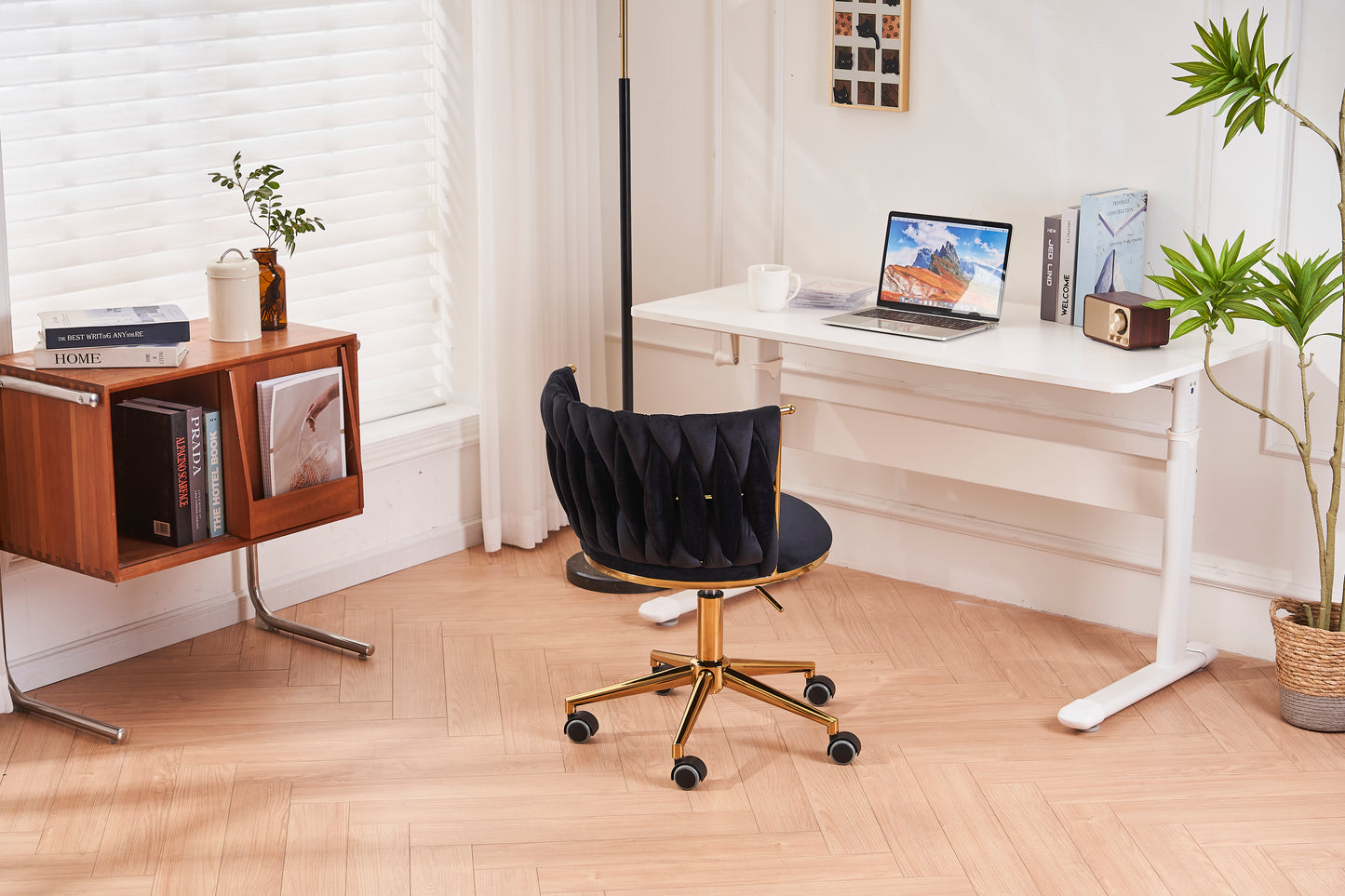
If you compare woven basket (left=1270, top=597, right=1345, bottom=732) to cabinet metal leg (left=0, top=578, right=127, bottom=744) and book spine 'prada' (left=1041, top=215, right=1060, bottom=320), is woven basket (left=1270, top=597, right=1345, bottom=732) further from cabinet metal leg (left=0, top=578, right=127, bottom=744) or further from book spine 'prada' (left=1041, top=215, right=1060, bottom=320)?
cabinet metal leg (left=0, top=578, right=127, bottom=744)

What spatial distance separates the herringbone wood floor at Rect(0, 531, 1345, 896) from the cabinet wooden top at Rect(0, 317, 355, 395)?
0.75 meters

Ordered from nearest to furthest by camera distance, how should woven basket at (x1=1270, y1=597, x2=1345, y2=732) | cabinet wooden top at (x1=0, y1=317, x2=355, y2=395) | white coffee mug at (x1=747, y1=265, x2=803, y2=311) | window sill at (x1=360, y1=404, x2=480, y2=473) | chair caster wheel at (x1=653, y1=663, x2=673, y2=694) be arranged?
cabinet wooden top at (x1=0, y1=317, x2=355, y2=395) → woven basket at (x1=1270, y1=597, x2=1345, y2=732) → chair caster wheel at (x1=653, y1=663, x2=673, y2=694) → white coffee mug at (x1=747, y1=265, x2=803, y2=311) → window sill at (x1=360, y1=404, x2=480, y2=473)

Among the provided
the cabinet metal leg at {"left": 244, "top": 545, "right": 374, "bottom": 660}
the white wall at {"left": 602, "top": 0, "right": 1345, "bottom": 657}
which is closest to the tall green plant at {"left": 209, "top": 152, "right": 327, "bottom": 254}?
the cabinet metal leg at {"left": 244, "top": 545, "right": 374, "bottom": 660}

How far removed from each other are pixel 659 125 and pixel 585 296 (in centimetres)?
52

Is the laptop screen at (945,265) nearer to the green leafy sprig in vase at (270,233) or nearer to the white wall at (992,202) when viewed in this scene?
the white wall at (992,202)

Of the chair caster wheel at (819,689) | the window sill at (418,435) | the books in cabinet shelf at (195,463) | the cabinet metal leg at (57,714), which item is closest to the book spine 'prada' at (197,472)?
the books in cabinet shelf at (195,463)

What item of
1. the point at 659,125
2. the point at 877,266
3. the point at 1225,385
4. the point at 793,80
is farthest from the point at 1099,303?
the point at 659,125

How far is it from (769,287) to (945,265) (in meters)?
0.41

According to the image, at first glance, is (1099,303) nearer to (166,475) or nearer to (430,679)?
(430,679)

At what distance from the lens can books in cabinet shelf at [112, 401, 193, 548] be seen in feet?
9.68

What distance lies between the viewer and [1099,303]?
3.02 meters

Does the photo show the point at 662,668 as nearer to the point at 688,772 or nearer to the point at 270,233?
the point at 688,772

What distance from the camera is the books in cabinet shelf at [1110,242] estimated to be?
3.12 meters

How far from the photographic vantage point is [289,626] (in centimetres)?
347
